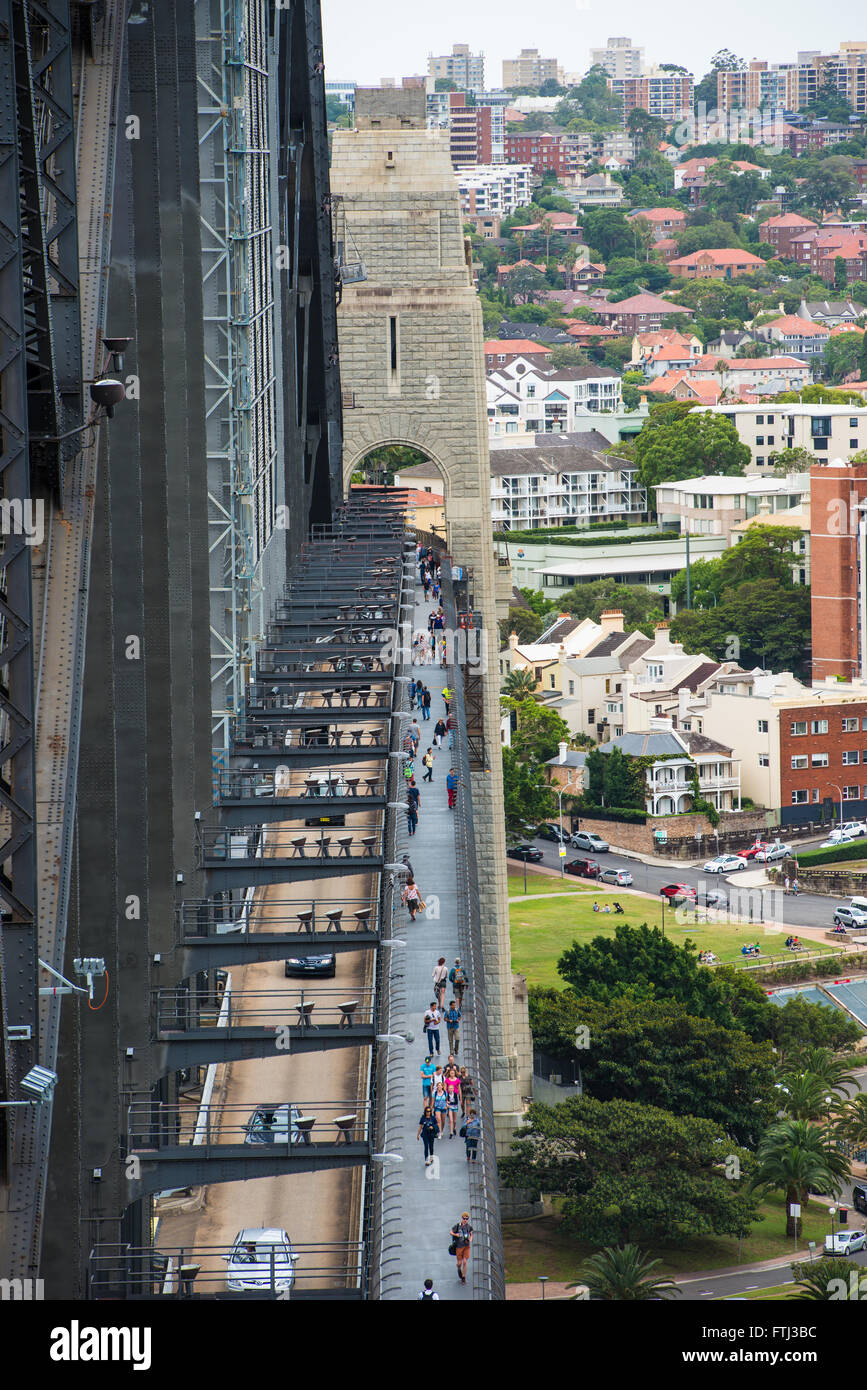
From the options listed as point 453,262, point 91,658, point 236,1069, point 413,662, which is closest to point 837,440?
point 453,262

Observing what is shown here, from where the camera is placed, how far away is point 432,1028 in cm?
1927

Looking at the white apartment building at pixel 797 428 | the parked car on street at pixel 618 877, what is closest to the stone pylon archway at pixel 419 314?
the parked car on street at pixel 618 877

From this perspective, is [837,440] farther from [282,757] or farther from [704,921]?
[282,757]

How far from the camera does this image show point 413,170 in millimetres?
47531

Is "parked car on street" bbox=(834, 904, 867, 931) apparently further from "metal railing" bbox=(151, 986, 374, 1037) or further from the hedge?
"metal railing" bbox=(151, 986, 374, 1037)

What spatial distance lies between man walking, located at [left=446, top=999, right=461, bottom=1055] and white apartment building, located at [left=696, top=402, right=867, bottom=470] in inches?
4943

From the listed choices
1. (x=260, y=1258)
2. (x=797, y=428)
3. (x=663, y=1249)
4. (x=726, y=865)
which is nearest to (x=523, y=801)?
(x=726, y=865)

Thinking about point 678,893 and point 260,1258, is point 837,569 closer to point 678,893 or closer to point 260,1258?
point 678,893

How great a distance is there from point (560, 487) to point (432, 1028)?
134 meters

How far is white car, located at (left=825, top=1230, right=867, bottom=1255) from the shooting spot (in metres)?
43.2

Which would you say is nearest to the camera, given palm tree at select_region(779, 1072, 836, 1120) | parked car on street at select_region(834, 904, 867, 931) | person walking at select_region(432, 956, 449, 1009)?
person walking at select_region(432, 956, 449, 1009)

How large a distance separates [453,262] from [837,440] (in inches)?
4076

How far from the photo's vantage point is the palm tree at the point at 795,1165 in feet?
148

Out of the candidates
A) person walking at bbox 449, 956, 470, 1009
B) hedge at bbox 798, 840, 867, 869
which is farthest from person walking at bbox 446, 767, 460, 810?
hedge at bbox 798, 840, 867, 869
